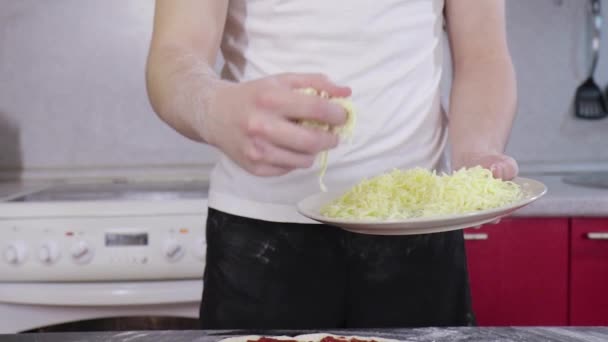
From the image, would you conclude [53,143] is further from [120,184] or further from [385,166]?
[385,166]

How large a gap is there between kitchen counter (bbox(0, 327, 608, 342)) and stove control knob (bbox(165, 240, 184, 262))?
68cm

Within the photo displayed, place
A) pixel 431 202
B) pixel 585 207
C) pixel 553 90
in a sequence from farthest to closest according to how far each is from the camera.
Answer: pixel 553 90 < pixel 585 207 < pixel 431 202

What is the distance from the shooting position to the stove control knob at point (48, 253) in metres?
1.79

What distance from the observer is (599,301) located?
71.8 inches

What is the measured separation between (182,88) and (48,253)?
1.11 meters

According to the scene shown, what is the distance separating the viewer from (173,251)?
181 cm

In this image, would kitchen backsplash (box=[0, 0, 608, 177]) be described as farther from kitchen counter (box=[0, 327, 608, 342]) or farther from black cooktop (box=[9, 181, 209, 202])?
kitchen counter (box=[0, 327, 608, 342])

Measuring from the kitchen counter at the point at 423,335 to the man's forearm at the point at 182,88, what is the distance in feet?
1.18

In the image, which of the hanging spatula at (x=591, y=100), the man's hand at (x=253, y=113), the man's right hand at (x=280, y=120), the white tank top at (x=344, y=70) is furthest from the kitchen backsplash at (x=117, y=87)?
the man's right hand at (x=280, y=120)

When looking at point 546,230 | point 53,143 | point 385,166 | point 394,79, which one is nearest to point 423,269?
point 385,166

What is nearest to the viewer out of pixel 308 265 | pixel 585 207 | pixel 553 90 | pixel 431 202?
pixel 431 202

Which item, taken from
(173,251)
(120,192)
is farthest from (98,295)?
(120,192)

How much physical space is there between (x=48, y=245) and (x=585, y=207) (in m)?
1.30

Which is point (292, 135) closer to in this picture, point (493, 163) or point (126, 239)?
point (493, 163)
